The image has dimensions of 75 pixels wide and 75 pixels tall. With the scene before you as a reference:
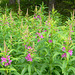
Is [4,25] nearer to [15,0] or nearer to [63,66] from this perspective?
[63,66]

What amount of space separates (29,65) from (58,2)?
15.9 meters

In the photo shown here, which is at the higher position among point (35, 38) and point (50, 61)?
point (35, 38)

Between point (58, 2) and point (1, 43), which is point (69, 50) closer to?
point (1, 43)

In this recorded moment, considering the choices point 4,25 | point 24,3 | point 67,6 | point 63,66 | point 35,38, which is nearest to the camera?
point 63,66

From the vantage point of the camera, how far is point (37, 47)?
386 centimetres

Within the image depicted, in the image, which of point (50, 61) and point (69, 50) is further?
point (50, 61)

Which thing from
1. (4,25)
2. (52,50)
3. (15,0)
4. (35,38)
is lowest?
(52,50)

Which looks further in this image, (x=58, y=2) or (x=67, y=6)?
(x=58, y=2)

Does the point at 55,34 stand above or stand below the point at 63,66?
above

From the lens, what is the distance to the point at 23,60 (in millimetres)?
3834

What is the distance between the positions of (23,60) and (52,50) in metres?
0.77

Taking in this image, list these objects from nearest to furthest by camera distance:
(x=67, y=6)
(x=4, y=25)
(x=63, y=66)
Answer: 1. (x=63, y=66)
2. (x=4, y=25)
3. (x=67, y=6)

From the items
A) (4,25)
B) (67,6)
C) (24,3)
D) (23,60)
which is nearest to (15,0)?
(24,3)

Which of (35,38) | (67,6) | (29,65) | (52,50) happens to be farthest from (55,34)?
(67,6)
